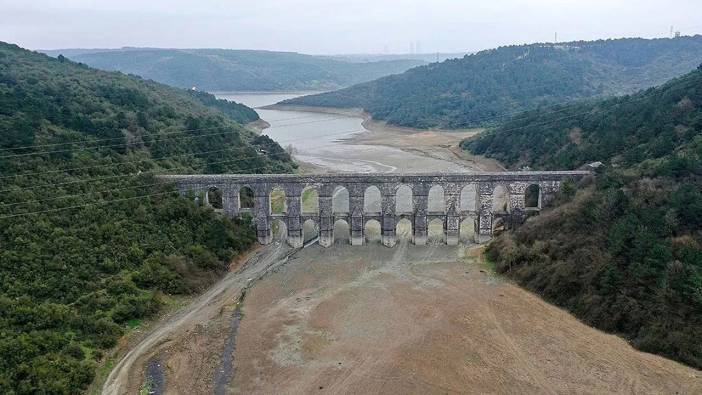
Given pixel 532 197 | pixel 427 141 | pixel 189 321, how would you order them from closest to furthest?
pixel 189 321, pixel 532 197, pixel 427 141

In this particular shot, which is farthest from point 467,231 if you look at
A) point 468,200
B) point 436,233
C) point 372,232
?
point 468,200

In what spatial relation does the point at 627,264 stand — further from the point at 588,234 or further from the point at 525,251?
the point at 525,251

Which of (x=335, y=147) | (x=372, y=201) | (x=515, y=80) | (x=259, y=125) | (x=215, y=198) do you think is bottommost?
(x=372, y=201)

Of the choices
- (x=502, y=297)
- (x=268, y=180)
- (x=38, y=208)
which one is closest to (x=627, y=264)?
(x=502, y=297)

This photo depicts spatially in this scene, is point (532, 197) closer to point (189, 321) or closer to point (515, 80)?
point (189, 321)

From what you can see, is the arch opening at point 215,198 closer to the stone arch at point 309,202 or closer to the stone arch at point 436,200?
the stone arch at point 309,202

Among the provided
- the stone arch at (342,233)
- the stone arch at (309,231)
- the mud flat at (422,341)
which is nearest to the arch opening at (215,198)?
the stone arch at (309,231)
